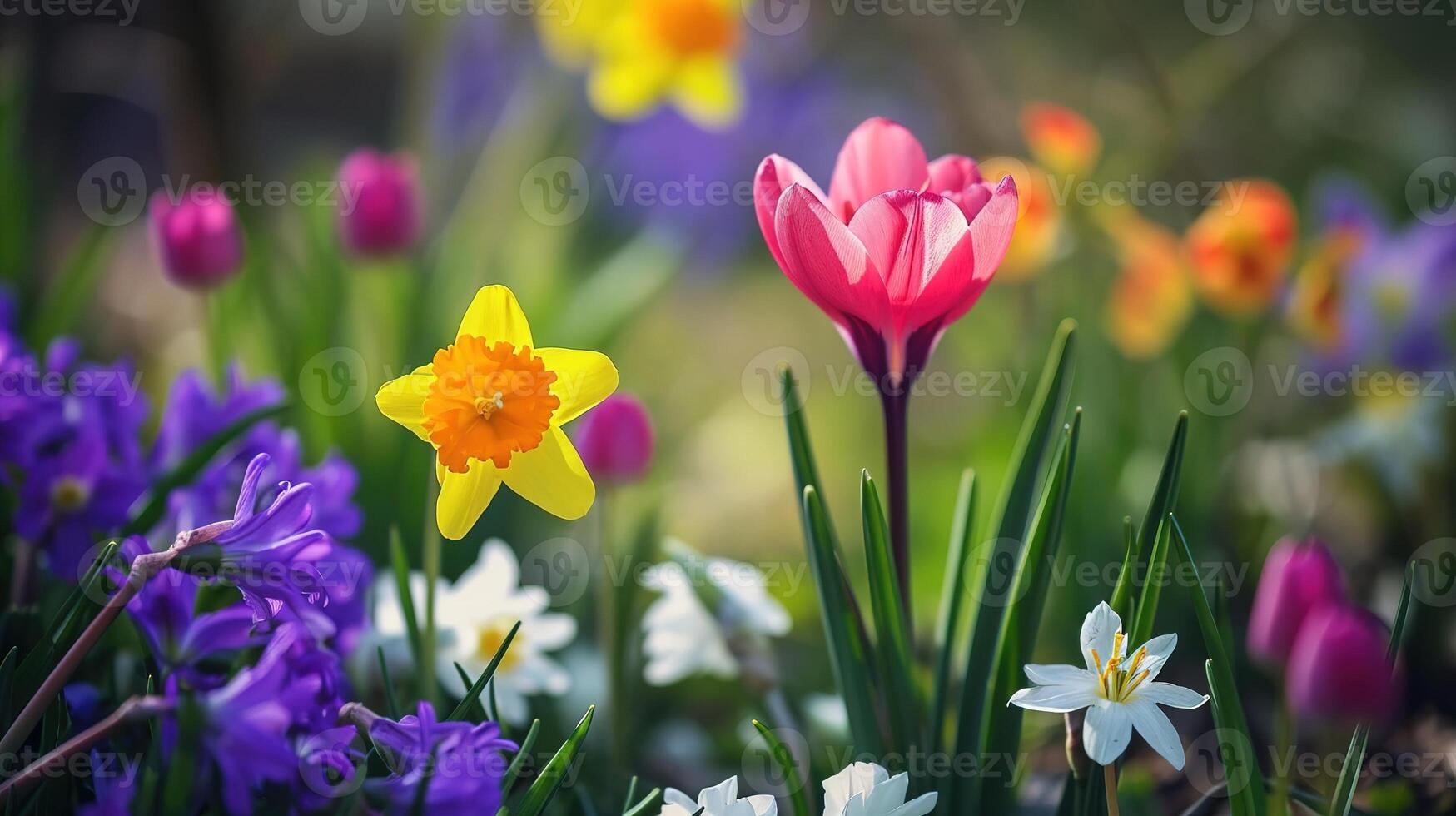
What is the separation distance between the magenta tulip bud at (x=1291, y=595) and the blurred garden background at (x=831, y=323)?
0.27 feet

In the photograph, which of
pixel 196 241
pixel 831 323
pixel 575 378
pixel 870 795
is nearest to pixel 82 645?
pixel 575 378

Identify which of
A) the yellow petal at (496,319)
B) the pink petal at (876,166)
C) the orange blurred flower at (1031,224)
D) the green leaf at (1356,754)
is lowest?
the green leaf at (1356,754)

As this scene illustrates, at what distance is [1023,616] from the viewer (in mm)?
682

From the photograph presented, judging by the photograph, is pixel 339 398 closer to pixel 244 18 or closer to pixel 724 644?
pixel 724 644

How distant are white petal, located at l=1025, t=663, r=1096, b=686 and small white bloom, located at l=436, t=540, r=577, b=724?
41 cm

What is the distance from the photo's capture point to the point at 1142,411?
1.49 metres

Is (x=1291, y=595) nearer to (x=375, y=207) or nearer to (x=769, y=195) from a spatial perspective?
(x=769, y=195)

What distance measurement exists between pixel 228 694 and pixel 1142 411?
130 centimetres

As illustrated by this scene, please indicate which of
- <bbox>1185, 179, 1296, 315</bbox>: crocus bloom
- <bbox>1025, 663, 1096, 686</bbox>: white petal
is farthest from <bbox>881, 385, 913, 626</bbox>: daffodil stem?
<bbox>1185, 179, 1296, 315</bbox>: crocus bloom

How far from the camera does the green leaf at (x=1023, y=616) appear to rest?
2.15 ft

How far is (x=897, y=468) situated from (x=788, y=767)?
0.65 feet

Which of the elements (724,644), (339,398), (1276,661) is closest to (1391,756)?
(1276,661)

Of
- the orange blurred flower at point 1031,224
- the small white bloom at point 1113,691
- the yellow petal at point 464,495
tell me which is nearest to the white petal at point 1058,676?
the small white bloom at point 1113,691

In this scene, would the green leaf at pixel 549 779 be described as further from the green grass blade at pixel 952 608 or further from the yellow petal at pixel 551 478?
the green grass blade at pixel 952 608
